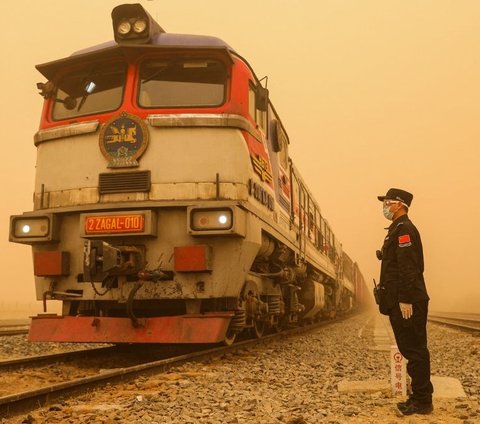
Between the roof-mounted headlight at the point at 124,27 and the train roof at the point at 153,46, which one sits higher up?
the roof-mounted headlight at the point at 124,27

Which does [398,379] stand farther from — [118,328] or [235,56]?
[235,56]

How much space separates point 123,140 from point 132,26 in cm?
137

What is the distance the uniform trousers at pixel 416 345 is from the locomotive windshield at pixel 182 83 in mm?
3489

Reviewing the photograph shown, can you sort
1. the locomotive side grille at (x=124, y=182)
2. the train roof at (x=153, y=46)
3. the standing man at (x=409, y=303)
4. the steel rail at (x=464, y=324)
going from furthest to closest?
the steel rail at (x=464, y=324)
the train roof at (x=153, y=46)
the locomotive side grille at (x=124, y=182)
the standing man at (x=409, y=303)

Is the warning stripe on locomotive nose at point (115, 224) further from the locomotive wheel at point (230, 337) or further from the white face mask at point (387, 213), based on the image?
the white face mask at point (387, 213)

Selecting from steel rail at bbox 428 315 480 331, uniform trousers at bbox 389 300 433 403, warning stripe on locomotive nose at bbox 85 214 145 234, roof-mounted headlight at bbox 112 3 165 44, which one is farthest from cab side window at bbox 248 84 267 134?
steel rail at bbox 428 315 480 331

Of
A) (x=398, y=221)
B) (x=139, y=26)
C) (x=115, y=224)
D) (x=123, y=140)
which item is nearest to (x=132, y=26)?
(x=139, y=26)

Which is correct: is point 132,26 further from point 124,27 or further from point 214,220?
point 214,220

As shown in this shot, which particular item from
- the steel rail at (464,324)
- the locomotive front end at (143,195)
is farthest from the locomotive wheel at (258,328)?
the steel rail at (464,324)

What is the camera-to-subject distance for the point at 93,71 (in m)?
6.71

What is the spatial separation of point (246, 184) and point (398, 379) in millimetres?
2709

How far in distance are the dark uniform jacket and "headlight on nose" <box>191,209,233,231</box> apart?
196 centimetres

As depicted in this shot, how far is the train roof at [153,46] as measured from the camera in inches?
248

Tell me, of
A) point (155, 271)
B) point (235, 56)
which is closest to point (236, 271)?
point (155, 271)
